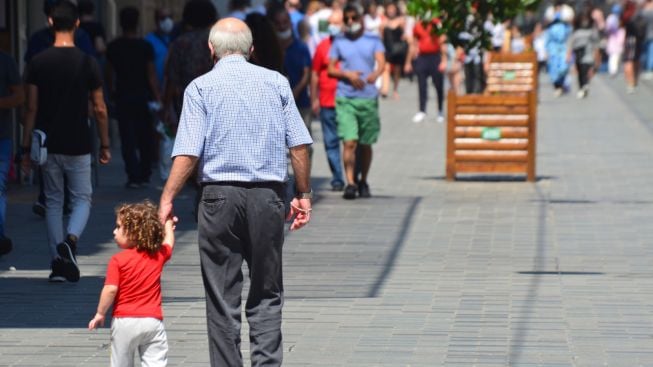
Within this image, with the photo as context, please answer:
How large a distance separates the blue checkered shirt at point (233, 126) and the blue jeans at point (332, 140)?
27.4ft

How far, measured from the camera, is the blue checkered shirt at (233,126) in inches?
250

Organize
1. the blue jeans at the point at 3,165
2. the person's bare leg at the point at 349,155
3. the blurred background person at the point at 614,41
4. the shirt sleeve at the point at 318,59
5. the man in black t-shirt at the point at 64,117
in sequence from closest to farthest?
the man in black t-shirt at the point at 64,117
the blue jeans at the point at 3,165
the person's bare leg at the point at 349,155
the shirt sleeve at the point at 318,59
the blurred background person at the point at 614,41

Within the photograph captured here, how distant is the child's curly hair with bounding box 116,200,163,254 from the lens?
20.2 feet

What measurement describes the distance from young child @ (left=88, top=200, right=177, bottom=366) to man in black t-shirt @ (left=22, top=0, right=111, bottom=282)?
356 centimetres

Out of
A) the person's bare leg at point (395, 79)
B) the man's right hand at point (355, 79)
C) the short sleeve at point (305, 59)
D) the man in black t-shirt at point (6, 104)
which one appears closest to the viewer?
the man in black t-shirt at point (6, 104)

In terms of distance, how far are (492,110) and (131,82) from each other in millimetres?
3515

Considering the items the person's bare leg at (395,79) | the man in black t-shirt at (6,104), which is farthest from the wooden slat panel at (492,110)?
the person's bare leg at (395,79)

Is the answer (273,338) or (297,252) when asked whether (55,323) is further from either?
(297,252)

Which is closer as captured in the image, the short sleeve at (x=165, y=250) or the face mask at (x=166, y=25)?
the short sleeve at (x=165, y=250)

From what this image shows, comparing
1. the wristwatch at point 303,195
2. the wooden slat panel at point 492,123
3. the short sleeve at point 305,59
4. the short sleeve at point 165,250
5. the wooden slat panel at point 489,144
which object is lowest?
the wooden slat panel at point 489,144

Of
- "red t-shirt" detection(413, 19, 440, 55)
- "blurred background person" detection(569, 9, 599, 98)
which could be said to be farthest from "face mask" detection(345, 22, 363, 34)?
"blurred background person" detection(569, 9, 599, 98)

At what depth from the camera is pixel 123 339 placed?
607cm

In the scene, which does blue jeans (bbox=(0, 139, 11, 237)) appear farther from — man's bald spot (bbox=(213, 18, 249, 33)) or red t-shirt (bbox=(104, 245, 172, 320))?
red t-shirt (bbox=(104, 245, 172, 320))

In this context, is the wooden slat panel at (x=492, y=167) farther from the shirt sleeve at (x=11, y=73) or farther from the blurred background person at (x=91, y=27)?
the shirt sleeve at (x=11, y=73)
